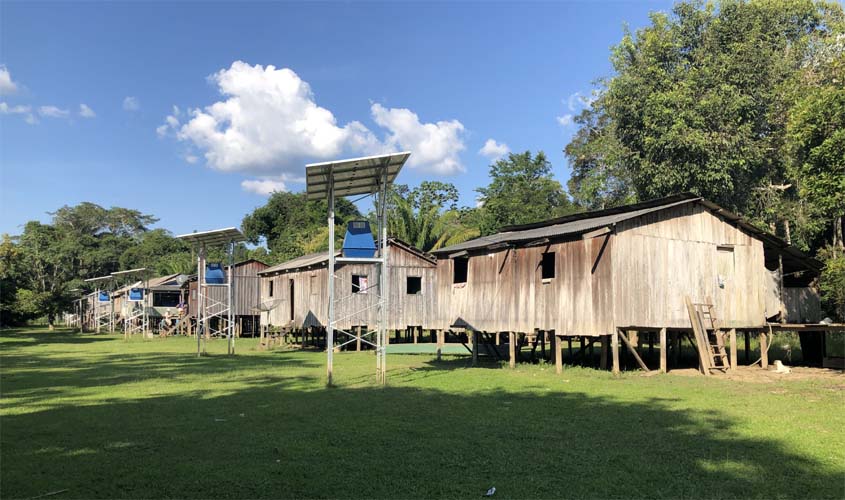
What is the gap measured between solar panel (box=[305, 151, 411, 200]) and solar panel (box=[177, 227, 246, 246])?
861 cm

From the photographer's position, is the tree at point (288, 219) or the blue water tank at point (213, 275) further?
the tree at point (288, 219)

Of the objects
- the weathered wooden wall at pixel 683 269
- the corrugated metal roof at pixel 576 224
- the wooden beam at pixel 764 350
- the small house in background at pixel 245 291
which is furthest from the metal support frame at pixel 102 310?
the wooden beam at pixel 764 350

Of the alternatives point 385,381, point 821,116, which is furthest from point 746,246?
point 385,381

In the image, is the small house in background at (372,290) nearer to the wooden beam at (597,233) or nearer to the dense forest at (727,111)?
the dense forest at (727,111)

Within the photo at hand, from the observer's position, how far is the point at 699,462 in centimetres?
723

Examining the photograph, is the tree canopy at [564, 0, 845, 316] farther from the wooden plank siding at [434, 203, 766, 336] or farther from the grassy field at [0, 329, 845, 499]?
the grassy field at [0, 329, 845, 499]

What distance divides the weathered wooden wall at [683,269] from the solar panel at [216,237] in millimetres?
14037

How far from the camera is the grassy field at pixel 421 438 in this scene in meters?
6.31

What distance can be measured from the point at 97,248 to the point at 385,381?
73365 millimetres

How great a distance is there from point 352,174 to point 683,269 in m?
9.98

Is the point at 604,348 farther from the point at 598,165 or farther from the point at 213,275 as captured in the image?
the point at 598,165

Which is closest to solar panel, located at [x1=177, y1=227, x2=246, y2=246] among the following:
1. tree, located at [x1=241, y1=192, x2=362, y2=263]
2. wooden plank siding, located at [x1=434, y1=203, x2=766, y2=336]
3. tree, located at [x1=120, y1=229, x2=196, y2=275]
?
wooden plank siding, located at [x1=434, y1=203, x2=766, y2=336]

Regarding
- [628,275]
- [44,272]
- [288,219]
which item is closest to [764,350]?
[628,275]

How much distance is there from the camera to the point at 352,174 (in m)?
14.7
